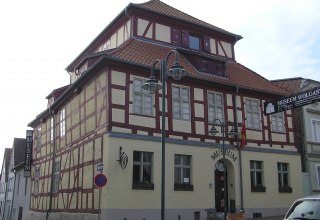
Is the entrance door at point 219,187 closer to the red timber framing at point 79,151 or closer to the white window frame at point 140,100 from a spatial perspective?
the white window frame at point 140,100

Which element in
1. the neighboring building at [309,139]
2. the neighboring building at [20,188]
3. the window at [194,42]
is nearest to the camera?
the window at [194,42]

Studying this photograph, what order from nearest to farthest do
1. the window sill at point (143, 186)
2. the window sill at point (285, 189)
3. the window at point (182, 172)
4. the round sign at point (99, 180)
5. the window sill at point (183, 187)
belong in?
the round sign at point (99, 180)
the window sill at point (143, 186)
the window sill at point (183, 187)
the window at point (182, 172)
the window sill at point (285, 189)

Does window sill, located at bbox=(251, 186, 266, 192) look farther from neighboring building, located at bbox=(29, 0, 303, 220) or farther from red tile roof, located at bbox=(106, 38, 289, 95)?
red tile roof, located at bbox=(106, 38, 289, 95)

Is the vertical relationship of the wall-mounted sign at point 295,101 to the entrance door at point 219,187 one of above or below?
above

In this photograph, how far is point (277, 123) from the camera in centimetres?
2470

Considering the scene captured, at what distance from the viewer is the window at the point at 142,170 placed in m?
18.6

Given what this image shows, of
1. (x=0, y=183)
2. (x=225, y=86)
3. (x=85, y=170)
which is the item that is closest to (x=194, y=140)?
(x=225, y=86)

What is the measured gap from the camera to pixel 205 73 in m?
23.0

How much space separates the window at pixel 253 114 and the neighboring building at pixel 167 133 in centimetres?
6

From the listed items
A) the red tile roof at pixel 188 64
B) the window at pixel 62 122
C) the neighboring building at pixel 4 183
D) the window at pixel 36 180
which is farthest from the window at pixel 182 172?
the neighboring building at pixel 4 183

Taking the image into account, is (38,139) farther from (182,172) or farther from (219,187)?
(219,187)

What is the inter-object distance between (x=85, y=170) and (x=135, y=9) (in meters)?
9.51

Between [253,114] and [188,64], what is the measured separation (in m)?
4.76

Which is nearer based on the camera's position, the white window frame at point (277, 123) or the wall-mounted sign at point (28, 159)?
the white window frame at point (277, 123)
